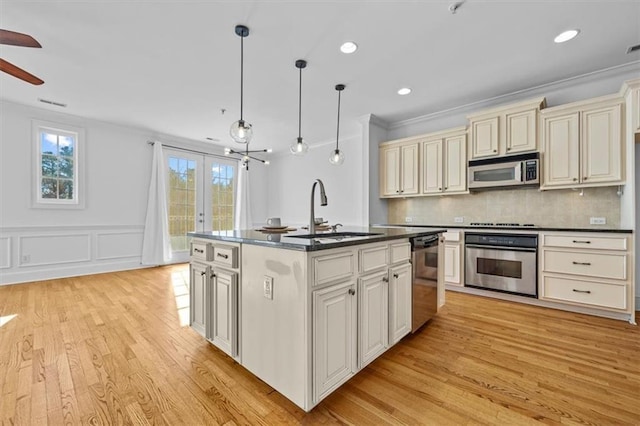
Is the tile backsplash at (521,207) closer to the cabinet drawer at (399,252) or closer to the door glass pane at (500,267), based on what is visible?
the door glass pane at (500,267)

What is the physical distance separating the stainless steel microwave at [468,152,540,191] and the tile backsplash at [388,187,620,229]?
0.32 metres

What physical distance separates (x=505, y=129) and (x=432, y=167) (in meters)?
1.04

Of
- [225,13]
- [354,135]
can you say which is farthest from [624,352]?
[354,135]

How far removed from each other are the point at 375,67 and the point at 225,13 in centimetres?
166

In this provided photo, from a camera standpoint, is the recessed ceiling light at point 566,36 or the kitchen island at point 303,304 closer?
the kitchen island at point 303,304

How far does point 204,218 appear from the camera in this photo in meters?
6.26

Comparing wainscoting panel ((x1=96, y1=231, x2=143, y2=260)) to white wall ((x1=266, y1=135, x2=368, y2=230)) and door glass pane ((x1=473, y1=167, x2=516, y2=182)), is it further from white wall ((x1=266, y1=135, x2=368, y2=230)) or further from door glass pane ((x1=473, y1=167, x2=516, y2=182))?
door glass pane ((x1=473, y1=167, x2=516, y2=182))

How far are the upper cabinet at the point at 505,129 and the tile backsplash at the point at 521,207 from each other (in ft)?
2.12

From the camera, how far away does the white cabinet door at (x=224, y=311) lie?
1.84 metres

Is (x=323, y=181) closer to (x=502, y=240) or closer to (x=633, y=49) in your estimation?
(x=502, y=240)

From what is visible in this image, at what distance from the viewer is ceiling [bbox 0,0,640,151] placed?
7.27ft

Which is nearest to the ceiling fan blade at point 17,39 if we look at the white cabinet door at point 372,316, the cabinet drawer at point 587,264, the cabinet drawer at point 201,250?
the cabinet drawer at point 201,250

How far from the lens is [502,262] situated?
11.2 ft

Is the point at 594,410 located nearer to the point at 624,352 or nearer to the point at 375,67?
the point at 624,352
